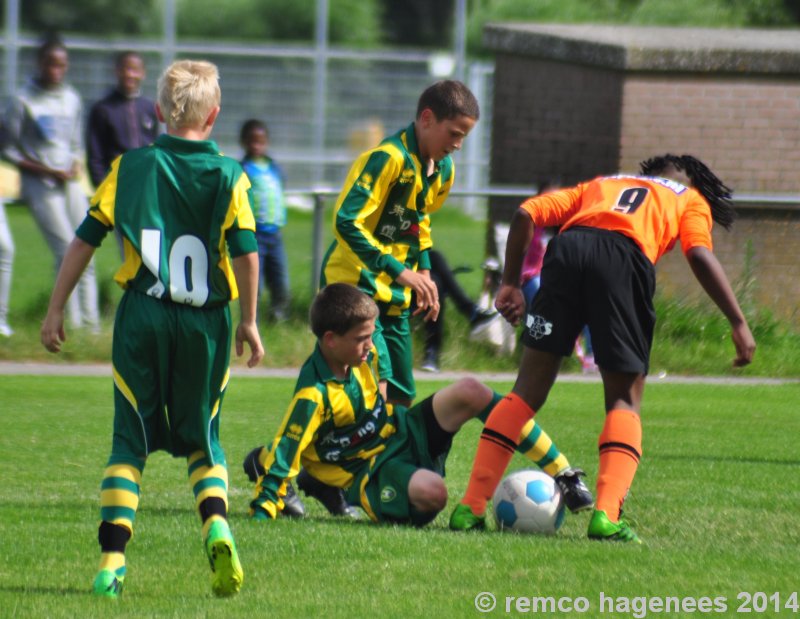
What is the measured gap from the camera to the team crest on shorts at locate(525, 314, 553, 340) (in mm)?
6367

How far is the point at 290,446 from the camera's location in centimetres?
642

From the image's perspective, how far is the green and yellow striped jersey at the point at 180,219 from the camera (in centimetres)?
516

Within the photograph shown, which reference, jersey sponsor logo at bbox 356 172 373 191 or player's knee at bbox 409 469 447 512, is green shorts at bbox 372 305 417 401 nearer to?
jersey sponsor logo at bbox 356 172 373 191

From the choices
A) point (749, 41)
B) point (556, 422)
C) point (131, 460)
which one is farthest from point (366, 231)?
point (749, 41)

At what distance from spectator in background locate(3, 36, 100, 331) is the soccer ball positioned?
20.9 ft

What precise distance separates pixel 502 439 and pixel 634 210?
44.0 inches

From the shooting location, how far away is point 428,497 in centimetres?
641

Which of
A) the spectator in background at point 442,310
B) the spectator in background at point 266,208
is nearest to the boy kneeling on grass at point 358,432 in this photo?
the spectator in background at point 442,310

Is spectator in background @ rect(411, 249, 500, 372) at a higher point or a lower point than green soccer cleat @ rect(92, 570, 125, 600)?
lower

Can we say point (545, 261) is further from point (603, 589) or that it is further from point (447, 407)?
point (603, 589)

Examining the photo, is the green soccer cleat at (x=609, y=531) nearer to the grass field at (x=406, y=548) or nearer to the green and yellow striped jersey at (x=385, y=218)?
the grass field at (x=406, y=548)

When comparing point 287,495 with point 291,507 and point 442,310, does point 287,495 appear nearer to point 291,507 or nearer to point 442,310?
point 291,507

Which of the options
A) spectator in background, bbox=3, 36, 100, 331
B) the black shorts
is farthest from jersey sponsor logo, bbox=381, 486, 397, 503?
spectator in background, bbox=3, 36, 100, 331

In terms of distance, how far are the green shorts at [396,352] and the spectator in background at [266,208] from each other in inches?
218
